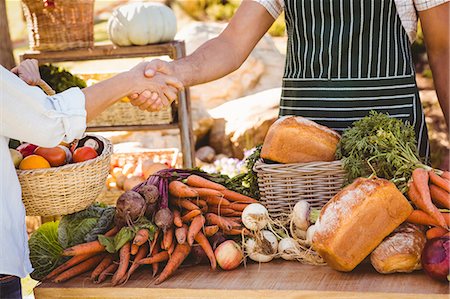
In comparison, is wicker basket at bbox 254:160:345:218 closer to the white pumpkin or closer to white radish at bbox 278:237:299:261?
white radish at bbox 278:237:299:261

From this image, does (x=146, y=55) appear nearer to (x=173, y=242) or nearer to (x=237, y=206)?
(x=237, y=206)

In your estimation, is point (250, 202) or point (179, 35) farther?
point (179, 35)

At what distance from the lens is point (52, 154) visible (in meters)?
2.29

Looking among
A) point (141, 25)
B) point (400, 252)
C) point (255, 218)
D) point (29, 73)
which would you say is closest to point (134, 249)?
point (255, 218)

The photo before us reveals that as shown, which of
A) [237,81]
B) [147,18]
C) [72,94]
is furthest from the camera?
[237,81]

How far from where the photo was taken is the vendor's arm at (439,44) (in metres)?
2.69

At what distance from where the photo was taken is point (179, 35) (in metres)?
7.87

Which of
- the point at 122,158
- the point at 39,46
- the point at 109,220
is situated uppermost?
the point at 39,46

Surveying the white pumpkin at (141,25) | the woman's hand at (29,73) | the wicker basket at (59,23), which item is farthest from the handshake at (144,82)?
the wicker basket at (59,23)

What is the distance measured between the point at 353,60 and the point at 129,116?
295cm

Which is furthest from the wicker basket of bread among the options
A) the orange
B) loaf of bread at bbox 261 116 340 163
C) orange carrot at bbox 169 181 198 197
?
the orange

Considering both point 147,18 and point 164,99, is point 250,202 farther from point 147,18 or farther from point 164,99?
point 147,18

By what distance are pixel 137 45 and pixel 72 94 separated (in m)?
3.24

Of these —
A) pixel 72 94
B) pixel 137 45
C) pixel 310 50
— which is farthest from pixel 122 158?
pixel 72 94
